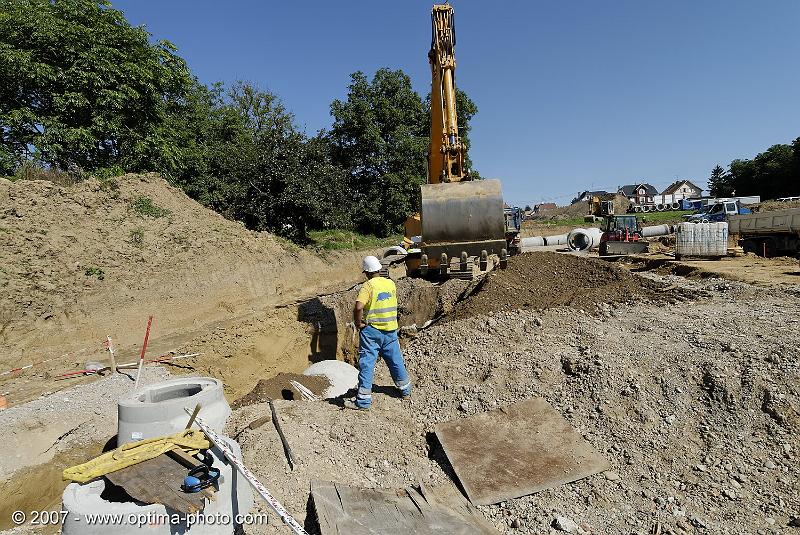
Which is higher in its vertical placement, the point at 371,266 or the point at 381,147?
the point at 381,147

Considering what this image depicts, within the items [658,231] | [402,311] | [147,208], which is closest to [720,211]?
[658,231]

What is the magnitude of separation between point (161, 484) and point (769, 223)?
21378 millimetres

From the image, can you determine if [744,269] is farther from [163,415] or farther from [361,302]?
[163,415]

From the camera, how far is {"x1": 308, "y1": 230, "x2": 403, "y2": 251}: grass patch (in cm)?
2109

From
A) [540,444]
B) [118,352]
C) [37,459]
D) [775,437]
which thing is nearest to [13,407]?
[37,459]

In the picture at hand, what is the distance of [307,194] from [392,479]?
1718 cm

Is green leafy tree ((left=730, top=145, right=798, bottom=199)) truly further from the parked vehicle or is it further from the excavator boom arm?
the excavator boom arm

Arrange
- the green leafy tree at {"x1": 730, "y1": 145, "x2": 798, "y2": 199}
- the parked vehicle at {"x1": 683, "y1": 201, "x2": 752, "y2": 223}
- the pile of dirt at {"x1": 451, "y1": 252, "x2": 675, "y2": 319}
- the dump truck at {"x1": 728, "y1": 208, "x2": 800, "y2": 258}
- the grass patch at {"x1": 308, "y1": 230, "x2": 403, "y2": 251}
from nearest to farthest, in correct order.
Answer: the pile of dirt at {"x1": 451, "y1": 252, "x2": 675, "y2": 319} < the dump truck at {"x1": 728, "y1": 208, "x2": 800, "y2": 258} < the grass patch at {"x1": 308, "y1": 230, "x2": 403, "y2": 251} < the parked vehicle at {"x1": 683, "y1": 201, "x2": 752, "y2": 223} < the green leafy tree at {"x1": 730, "y1": 145, "x2": 798, "y2": 199}

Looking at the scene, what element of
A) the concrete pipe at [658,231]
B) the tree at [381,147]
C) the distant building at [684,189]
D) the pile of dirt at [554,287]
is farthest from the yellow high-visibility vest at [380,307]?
the distant building at [684,189]

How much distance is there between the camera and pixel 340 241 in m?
22.8

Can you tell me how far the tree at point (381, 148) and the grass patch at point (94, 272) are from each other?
58.5ft

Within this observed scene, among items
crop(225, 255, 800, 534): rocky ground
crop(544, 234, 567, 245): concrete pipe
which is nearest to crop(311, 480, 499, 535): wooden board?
crop(225, 255, 800, 534): rocky ground

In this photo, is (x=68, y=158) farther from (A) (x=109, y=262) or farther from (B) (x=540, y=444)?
(B) (x=540, y=444)

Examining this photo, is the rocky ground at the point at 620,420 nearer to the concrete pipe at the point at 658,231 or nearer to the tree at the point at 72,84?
the tree at the point at 72,84
